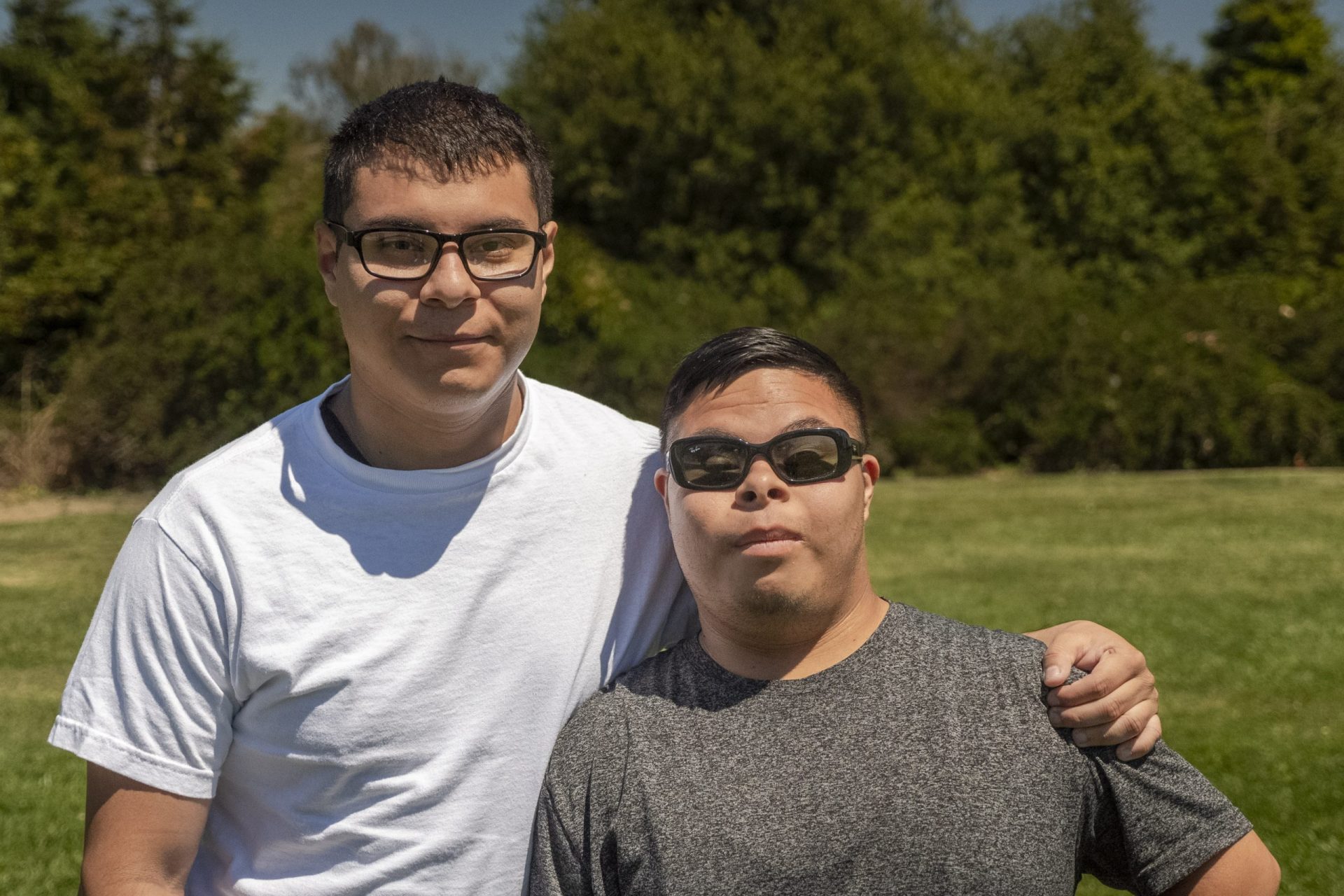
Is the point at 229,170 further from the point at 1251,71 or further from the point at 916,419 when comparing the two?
the point at 1251,71

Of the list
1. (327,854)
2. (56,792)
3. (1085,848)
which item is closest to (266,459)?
(327,854)

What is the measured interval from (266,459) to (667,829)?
105 cm

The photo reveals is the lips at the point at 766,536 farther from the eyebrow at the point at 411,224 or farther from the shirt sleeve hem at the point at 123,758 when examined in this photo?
the shirt sleeve hem at the point at 123,758

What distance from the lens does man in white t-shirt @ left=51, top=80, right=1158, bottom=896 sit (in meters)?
2.40

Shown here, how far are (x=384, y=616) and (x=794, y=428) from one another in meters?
0.86

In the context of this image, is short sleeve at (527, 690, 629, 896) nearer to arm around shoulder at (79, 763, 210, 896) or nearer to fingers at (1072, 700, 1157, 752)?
arm around shoulder at (79, 763, 210, 896)

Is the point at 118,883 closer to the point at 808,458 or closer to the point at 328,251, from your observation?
the point at 328,251

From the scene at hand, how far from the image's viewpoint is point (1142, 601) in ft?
30.0

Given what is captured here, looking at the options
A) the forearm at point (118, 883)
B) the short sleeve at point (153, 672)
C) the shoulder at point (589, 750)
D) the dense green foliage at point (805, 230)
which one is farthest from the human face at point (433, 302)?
the dense green foliage at point (805, 230)

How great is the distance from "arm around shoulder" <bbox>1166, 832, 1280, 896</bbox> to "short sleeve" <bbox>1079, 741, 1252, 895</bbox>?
0.02 metres

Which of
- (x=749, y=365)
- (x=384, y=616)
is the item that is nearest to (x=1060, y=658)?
(x=749, y=365)

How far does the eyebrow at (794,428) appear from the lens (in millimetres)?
2559

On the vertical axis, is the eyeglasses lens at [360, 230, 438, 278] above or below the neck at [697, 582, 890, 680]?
above

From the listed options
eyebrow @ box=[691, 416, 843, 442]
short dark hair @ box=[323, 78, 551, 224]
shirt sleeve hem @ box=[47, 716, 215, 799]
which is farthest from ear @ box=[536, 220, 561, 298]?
shirt sleeve hem @ box=[47, 716, 215, 799]
